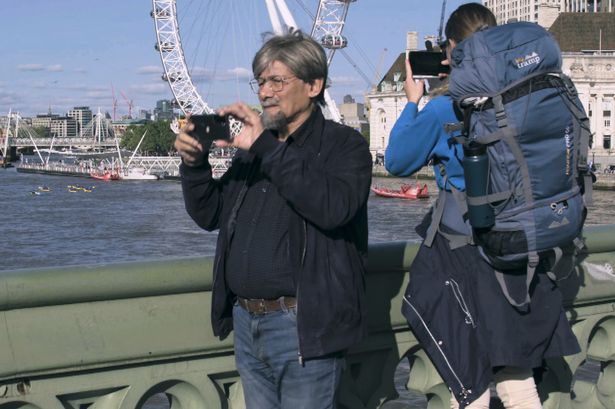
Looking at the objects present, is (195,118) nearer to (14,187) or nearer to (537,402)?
(537,402)

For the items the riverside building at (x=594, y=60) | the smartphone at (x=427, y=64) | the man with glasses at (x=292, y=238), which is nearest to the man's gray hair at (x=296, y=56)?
the man with glasses at (x=292, y=238)

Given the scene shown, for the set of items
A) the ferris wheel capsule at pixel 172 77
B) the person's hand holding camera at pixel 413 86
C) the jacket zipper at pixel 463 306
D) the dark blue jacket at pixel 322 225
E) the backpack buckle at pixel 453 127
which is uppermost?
the person's hand holding camera at pixel 413 86

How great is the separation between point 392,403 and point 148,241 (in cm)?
2725

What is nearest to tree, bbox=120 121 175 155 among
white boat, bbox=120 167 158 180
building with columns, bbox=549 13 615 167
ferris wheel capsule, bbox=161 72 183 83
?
white boat, bbox=120 167 158 180

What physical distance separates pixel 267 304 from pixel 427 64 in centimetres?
76

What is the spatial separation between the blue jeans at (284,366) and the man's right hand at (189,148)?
1.11 feet

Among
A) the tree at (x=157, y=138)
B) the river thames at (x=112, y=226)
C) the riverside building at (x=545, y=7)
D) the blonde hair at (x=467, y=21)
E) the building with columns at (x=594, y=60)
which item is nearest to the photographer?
the blonde hair at (x=467, y=21)

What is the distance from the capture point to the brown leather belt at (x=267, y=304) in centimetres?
210

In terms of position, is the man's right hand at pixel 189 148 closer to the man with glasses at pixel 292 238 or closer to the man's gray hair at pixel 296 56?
the man with glasses at pixel 292 238

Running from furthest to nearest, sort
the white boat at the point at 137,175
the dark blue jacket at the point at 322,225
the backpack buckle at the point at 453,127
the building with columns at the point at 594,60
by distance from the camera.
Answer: the building with columns at the point at 594,60 → the white boat at the point at 137,175 → the backpack buckle at the point at 453,127 → the dark blue jacket at the point at 322,225

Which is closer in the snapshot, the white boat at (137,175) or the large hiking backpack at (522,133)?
the large hiking backpack at (522,133)

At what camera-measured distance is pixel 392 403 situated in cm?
302

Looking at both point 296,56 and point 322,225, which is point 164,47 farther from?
point 322,225

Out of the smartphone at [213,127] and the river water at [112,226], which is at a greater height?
the smartphone at [213,127]
